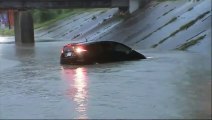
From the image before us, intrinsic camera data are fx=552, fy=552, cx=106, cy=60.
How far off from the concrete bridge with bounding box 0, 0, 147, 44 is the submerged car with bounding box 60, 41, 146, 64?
33406 mm

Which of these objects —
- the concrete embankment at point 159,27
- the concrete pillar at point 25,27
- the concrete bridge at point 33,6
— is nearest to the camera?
the concrete embankment at point 159,27

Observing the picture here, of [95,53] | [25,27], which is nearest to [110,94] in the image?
[95,53]

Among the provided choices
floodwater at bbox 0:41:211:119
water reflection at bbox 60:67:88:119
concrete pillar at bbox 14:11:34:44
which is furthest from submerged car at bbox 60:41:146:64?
concrete pillar at bbox 14:11:34:44

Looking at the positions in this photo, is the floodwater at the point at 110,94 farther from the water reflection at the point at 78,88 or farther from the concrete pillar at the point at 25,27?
the concrete pillar at the point at 25,27

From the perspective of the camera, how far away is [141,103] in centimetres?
1101

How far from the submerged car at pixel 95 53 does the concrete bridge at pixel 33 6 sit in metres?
33.4

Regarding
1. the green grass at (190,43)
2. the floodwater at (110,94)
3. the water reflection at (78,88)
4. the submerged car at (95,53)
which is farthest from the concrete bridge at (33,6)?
the floodwater at (110,94)

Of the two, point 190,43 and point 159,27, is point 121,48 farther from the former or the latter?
point 159,27

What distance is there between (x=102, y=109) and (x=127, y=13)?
157 feet

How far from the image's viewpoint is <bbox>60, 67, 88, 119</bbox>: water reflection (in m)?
10.5

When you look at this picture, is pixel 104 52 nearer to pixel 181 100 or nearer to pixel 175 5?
pixel 181 100

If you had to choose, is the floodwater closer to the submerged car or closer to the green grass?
the submerged car

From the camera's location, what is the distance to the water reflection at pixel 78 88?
10.5 meters

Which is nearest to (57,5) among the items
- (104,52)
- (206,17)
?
(206,17)
